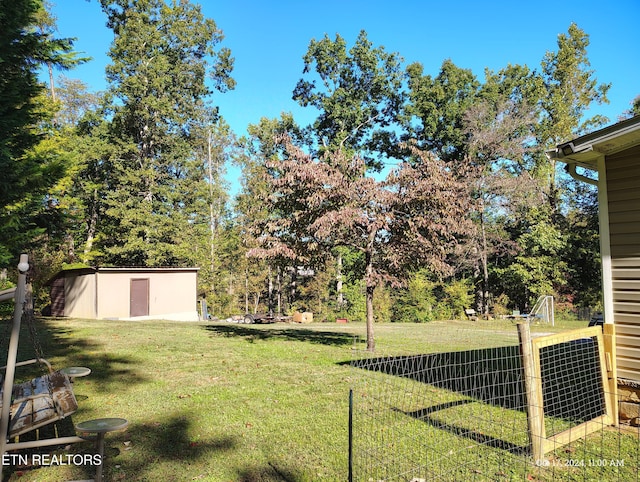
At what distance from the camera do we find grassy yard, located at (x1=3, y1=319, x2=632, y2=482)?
335cm

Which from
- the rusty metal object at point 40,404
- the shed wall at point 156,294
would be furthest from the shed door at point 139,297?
the rusty metal object at point 40,404

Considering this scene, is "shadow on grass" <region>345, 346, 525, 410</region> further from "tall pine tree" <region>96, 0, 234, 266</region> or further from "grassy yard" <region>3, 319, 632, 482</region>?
"tall pine tree" <region>96, 0, 234, 266</region>

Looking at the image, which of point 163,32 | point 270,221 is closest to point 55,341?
point 270,221

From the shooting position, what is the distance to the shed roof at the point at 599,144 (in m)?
4.06

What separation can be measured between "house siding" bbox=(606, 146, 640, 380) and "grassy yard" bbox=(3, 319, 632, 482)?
319cm

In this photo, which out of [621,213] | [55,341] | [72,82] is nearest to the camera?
[621,213]

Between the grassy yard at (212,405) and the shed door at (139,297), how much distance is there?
→ 7914 mm

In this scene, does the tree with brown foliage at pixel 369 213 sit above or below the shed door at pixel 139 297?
above

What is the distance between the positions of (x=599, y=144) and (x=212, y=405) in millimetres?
5423

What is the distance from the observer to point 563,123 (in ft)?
76.8

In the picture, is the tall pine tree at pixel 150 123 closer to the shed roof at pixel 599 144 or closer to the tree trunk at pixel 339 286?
the tree trunk at pixel 339 286

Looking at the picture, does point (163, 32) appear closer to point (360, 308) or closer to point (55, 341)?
point (360, 308)

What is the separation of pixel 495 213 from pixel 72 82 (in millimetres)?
30019

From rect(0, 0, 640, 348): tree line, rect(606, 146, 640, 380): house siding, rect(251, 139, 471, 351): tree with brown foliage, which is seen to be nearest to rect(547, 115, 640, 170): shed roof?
rect(606, 146, 640, 380): house siding
